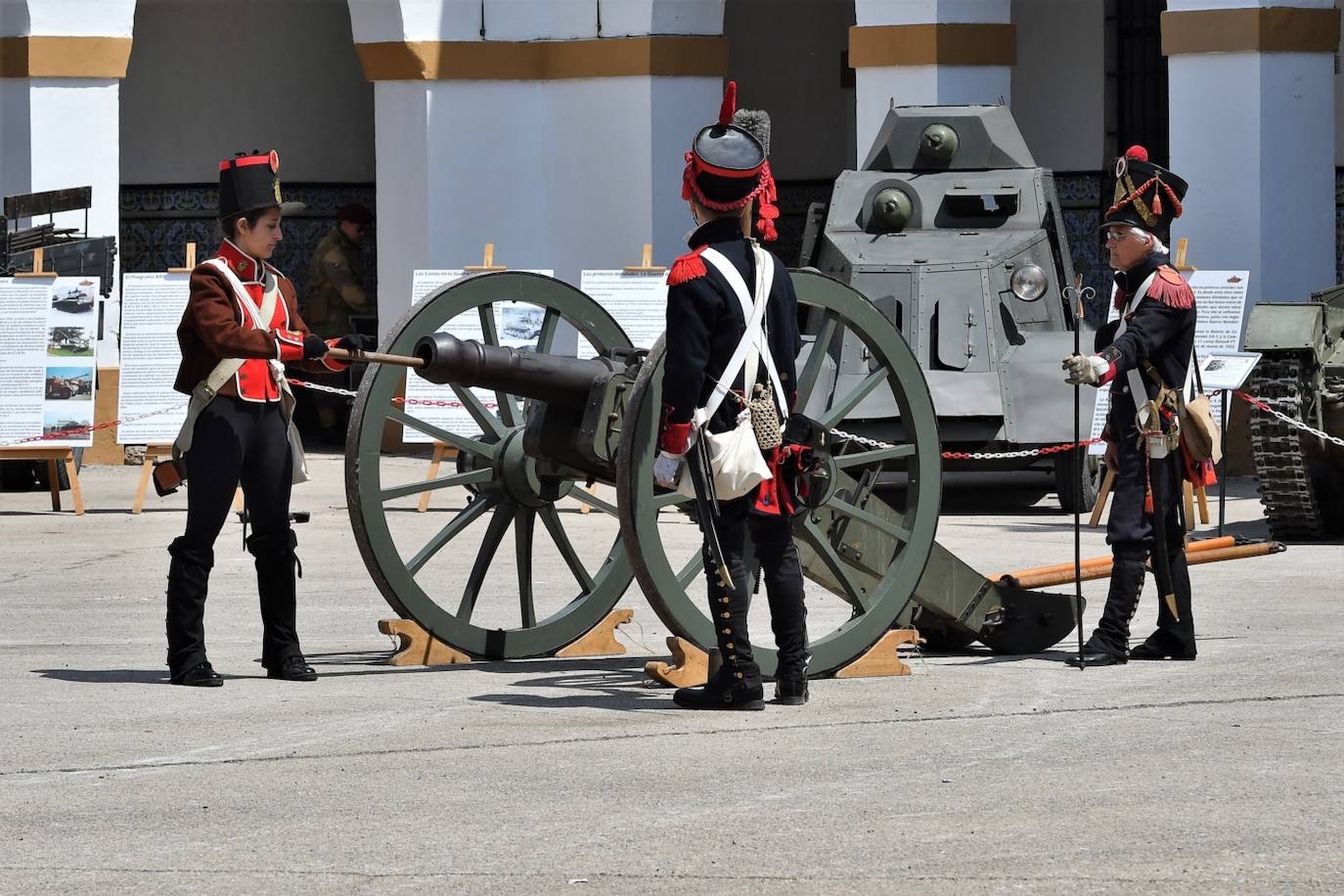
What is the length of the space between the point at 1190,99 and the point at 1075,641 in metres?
7.50

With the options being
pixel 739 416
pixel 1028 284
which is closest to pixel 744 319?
pixel 739 416

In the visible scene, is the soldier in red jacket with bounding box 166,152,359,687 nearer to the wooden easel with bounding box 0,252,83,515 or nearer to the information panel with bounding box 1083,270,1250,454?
the wooden easel with bounding box 0,252,83,515

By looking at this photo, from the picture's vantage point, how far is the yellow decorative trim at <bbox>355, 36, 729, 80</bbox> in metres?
16.7

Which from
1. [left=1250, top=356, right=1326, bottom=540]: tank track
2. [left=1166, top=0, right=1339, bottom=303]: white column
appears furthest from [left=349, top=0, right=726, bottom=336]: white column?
[left=1250, top=356, right=1326, bottom=540]: tank track

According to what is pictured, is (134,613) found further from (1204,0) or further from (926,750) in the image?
(1204,0)

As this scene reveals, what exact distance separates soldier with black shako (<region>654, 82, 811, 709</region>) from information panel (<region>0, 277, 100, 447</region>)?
7.64 metres

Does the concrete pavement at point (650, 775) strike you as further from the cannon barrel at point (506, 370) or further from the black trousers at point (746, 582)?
the cannon barrel at point (506, 370)

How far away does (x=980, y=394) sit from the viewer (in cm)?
1325

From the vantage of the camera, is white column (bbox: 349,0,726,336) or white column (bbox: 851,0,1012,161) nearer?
white column (bbox: 851,0,1012,161)

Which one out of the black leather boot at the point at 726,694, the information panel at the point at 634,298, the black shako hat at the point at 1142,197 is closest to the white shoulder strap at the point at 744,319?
the black leather boot at the point at 726,694

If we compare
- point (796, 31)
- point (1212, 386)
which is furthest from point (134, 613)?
point (796, 31)

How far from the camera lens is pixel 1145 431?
8047 mm

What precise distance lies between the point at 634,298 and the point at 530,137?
9.81 feet

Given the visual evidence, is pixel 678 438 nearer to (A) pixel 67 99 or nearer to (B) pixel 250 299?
(B) pixel 250 299
